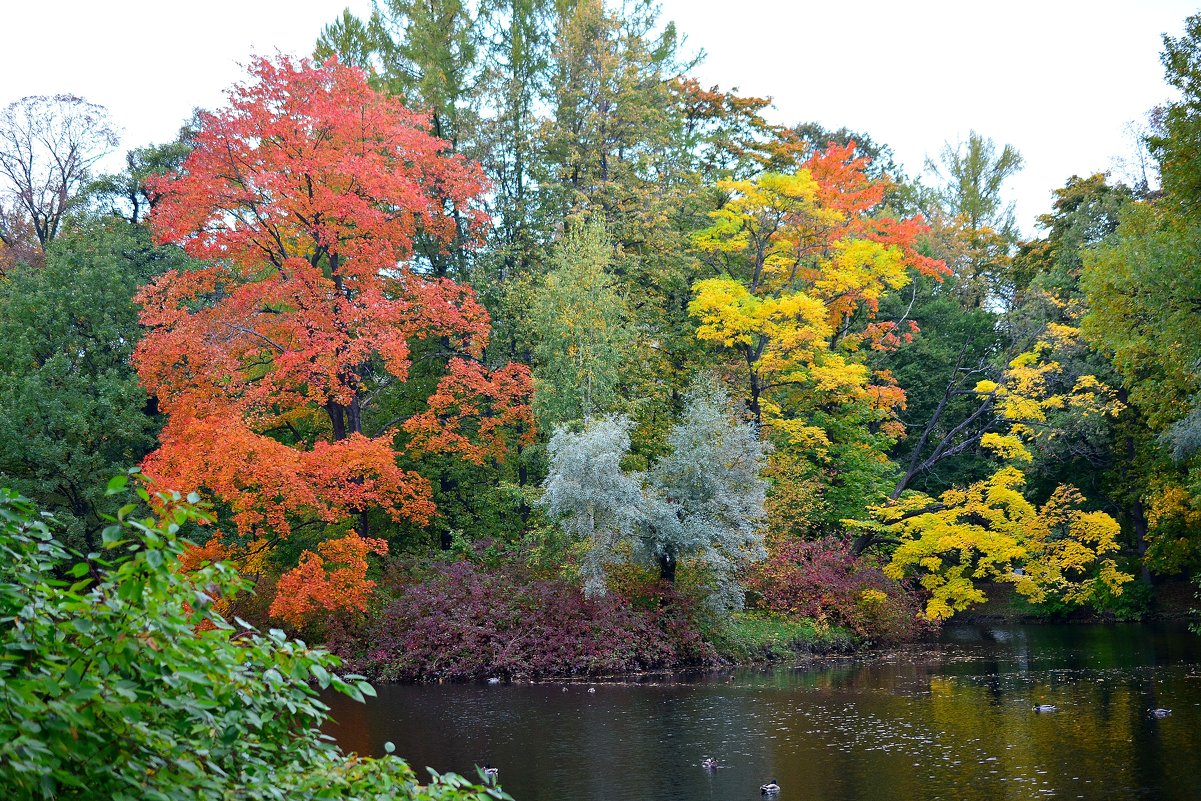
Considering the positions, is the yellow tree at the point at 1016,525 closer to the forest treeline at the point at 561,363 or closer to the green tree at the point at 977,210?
the forest treeline at the point at 561,363

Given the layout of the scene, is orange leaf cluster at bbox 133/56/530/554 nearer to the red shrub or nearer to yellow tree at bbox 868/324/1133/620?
the red shrub

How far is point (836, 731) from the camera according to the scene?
1508 cm

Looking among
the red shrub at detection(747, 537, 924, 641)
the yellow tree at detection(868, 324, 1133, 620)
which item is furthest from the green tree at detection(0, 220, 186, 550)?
the yellow tree at detection(868, 324, 1133, 620)

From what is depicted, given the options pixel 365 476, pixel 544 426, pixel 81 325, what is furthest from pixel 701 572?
pixel 81 325

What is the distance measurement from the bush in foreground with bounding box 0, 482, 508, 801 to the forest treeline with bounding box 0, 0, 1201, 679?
15498mm

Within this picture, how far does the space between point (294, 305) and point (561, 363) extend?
637cm

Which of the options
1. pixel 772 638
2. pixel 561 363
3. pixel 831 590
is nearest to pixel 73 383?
pixel 561 363

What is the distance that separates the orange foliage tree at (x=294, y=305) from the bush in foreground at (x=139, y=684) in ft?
54.7

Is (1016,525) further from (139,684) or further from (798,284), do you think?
(139,684)

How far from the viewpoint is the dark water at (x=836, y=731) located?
468 inches

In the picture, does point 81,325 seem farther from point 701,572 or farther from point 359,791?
point 359,791

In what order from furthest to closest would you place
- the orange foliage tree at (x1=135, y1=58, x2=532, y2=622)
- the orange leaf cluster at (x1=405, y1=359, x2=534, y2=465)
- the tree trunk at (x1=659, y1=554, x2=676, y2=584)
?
the orange leaf cluster at (x1=405, y1=359, x2=534, y2=465), the tree trunk at (x1=659, y1=554, x2=676, y2=584), the orange foliage tree at (x1=135, y1=58, x2=532, y2=622)

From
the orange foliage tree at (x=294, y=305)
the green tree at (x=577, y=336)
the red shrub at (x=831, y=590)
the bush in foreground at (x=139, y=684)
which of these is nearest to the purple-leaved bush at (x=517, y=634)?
the orange foliage tree at (x=294, y=305)

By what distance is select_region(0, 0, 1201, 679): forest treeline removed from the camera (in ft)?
72.0
